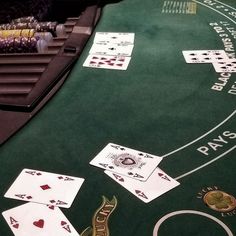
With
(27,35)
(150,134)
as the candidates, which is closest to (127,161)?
(150,134)

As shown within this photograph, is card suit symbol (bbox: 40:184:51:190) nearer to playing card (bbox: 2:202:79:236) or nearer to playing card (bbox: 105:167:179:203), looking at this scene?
playing card (bbox: 2:202:79:236)

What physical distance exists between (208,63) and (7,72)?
5.06ft

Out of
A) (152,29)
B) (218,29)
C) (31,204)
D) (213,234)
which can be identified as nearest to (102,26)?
(152,29)

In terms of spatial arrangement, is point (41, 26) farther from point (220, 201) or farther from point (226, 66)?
point (220, 201)

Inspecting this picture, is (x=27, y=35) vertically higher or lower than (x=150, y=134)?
higher

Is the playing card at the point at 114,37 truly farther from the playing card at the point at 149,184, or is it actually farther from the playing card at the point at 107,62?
the playing card at the point at 149,184

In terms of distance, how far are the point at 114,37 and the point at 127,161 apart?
1.72 meters

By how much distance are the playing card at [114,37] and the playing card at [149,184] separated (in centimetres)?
172

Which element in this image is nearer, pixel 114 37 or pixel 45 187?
pixel 45 187

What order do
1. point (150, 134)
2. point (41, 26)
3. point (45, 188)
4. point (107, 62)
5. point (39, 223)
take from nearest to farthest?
1. point (39, 223)
2. point (45, 188)
3. point (150, 134)
4. point (107, 62)
5. point (41, 26)

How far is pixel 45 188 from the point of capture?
6.89ft

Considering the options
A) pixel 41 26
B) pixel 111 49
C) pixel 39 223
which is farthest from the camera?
pixel 41 26

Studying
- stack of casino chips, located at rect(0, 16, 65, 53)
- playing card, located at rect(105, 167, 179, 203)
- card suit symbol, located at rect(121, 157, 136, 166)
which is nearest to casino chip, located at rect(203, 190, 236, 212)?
playing card, located at rect(105, 167, 179, 203)

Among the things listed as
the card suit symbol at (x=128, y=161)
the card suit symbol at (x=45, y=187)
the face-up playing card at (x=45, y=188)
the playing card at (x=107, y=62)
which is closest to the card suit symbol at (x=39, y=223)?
the face-up playing card at (x=45, y=188)
